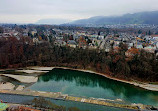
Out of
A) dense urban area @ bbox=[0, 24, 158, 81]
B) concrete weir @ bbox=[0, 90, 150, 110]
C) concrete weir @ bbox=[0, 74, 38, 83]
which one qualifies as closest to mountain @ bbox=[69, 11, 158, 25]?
dense urban area @ bbox=[0, 24, 158, 81]

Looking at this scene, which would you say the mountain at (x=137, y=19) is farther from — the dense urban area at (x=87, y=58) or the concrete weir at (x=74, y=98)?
the concrete weir at (x=74, y=98)

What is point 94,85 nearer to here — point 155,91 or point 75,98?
point 75,98

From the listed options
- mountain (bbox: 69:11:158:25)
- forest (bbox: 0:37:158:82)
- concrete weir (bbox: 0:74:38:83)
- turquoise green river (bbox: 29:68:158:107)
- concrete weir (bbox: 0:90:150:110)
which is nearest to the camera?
→ concrete weir (bbox: 0:90:150:110)

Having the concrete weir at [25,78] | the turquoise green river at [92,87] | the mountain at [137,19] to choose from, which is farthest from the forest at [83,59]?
the mountain at [137,19]

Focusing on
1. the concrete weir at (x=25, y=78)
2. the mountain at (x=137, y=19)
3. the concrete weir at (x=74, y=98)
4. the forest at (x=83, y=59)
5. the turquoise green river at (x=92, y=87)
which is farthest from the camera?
the mountain at (x=137, y=19)

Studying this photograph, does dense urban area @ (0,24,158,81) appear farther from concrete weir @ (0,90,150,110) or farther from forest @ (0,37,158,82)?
concrete weir @ (0,90,150,110)

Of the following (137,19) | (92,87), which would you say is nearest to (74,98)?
(92,87)
